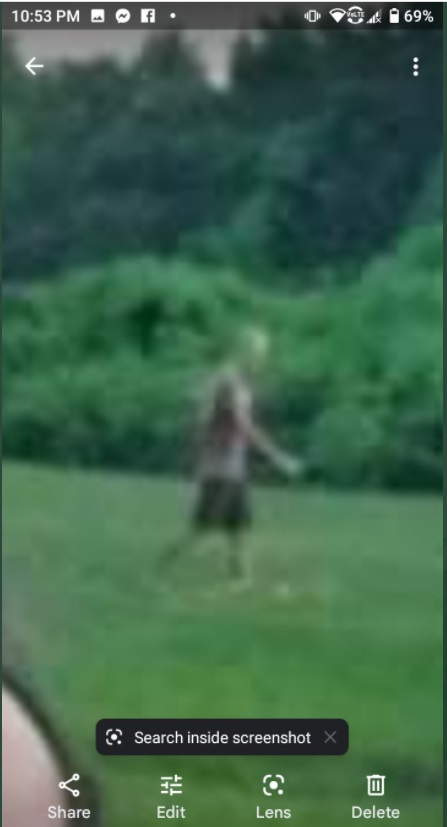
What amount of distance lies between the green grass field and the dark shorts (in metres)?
0.04

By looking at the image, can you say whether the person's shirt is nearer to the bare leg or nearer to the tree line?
the bare leg

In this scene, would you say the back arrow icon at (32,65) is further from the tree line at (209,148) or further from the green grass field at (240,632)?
the green grass field at (240,632)

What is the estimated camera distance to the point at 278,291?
312 cm

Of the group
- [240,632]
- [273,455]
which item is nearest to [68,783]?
[240,632]

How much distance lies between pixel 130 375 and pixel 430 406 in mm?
709

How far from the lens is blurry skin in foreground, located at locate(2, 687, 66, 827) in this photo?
306 centimetres

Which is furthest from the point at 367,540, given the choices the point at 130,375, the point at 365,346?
the point at 130,375

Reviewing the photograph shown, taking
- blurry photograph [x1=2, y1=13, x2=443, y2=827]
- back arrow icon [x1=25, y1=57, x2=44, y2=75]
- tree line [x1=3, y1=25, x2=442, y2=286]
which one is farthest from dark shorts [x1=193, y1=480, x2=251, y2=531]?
back arrow icon [x1=25, y1=57, x2=44, y2=75]

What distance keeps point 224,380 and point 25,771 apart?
103 centimetres

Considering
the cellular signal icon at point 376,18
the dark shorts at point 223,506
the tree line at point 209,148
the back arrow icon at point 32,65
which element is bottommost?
the dark shorts at point 223,506

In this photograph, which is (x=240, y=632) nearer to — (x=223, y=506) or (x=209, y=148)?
(x=223, y=506)

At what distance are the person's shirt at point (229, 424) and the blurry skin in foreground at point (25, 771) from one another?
717 mm

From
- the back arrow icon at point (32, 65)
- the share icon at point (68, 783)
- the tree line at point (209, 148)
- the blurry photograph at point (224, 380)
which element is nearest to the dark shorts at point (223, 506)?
the blurry photograph at point (224, 380)

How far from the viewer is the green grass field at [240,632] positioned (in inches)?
120
